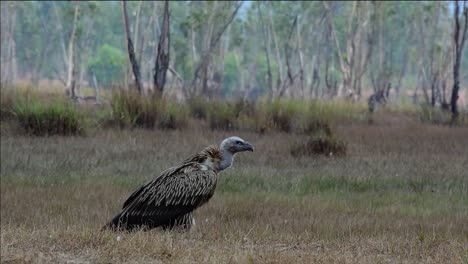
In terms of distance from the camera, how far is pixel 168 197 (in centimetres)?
666

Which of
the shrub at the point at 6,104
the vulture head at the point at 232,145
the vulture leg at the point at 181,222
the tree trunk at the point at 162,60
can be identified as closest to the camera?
the vulture leg at the point at 181,222

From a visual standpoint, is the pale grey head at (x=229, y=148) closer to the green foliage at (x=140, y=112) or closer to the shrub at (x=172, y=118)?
the green foliage at (x=140, y=112)

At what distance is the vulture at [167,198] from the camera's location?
6.67m

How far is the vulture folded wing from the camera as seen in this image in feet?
21.9

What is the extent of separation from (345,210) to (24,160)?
5175mm

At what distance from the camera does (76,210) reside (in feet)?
28.0

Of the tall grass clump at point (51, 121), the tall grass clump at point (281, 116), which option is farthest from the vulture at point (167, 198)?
the tall grass clump at point (281, 116)

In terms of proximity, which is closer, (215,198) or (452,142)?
(215,198)

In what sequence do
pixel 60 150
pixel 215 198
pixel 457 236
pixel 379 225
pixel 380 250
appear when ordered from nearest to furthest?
pixel 380 250, pixel 457 236, pixel 379 225, pixel 215 198, pixel 60 150

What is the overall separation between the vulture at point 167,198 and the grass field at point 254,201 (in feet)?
0.80

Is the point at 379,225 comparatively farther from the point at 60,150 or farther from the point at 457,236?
the point at 60,150

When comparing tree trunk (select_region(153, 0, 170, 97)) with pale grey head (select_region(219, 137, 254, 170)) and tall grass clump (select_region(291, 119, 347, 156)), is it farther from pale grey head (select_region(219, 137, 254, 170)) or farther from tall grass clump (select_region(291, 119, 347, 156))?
pale grey head (select_region(219, 137, 254, 170))

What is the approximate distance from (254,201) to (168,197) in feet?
8.80

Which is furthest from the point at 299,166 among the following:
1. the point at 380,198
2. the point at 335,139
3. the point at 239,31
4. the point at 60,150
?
the point at 239,31
